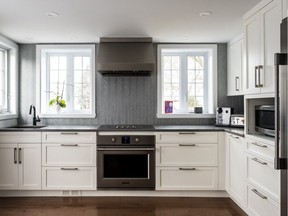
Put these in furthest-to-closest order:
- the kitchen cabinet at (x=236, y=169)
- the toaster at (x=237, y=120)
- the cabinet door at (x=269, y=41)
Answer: the toaster at (x=237, y=120) → the kitchen cabinet at (x=236, y=169) → the cabinet door at (x=269, y=41)

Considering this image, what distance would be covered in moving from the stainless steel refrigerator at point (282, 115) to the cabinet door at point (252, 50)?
46.7 inches

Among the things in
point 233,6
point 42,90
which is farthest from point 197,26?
point 42,90

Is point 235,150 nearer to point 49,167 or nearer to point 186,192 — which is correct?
point 186,192

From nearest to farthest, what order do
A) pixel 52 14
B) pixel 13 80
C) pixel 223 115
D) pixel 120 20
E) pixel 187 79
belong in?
pixel 52 14 < pixel 120 20 < pixel 223 115 < pixel 13 80 < pixel 187 79

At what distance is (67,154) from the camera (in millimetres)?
3475

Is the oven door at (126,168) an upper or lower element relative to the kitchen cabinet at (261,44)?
lower

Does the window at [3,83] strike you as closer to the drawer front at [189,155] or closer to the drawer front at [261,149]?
the drawer front at [189,155]

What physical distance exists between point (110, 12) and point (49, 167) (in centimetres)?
214

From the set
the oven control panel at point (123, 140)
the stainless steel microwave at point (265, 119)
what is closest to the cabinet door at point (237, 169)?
the stainless steel microwave at point (265, 119)

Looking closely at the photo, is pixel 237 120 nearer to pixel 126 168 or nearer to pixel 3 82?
pixel 126 168

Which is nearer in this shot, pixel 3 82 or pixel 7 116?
pixel 7 116

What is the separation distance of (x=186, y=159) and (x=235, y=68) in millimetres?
1487

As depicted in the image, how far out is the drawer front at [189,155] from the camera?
346 cm

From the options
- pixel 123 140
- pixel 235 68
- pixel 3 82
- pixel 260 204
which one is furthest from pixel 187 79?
pixel 3 82
